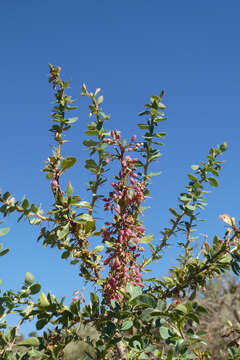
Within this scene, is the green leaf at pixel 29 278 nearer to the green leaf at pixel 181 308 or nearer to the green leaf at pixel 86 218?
the green leaf at pixel 86 218

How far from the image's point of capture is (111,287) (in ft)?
5.95

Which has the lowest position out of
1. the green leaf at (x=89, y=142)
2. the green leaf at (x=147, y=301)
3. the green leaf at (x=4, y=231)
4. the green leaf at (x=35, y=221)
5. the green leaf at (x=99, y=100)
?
the green leaf at (x=147, y=301)

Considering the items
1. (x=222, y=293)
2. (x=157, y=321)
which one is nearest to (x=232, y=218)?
(x=157, y=321)

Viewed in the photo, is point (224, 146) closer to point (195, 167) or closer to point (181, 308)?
point (195, 167)

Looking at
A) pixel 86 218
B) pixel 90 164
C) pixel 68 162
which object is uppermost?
pixel 90 164

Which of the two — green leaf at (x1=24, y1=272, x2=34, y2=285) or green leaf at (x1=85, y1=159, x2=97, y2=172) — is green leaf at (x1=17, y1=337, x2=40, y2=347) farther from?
green leaf at (x1=85, y1=159, x2=97, y2=172)

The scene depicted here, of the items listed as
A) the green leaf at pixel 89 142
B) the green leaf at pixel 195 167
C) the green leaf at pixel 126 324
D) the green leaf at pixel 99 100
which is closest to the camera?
the green leaf at pixel 126 324

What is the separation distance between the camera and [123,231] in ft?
6.18

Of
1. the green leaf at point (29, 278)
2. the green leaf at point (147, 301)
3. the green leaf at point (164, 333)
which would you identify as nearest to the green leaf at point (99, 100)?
the green leaf at point (29, 278)

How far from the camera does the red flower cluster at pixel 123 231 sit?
1.83 metres

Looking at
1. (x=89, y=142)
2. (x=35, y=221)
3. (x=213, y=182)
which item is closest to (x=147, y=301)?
(x=35, y=221)

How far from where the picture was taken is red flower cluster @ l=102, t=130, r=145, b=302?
1.83 meters

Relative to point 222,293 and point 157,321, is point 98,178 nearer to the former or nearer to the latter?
point 157,321

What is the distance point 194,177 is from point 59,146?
88 centimetres
